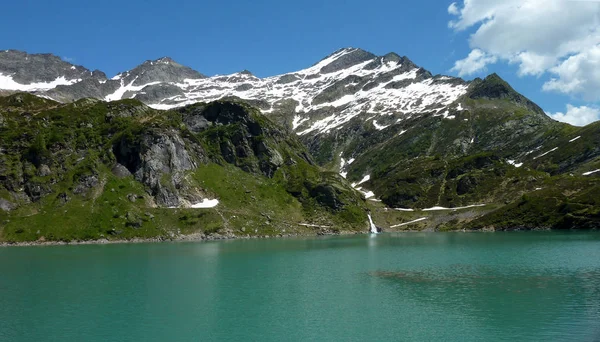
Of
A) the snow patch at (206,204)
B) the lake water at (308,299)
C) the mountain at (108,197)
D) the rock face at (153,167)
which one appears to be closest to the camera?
the lake water at (308,299)

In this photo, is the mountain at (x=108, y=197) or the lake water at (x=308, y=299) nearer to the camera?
the lake water at (x=308, y=299)

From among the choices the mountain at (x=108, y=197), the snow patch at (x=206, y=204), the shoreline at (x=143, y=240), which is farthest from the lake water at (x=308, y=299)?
the snow patch at (x=206, y=204)

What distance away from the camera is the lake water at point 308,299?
4319cm

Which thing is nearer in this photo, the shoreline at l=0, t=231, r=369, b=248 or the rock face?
the shoreline at l=0, t=231, r=369, b=248

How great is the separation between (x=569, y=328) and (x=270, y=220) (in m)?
152

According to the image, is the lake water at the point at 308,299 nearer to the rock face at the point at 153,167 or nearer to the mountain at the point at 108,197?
the mountain at the point at 108,197

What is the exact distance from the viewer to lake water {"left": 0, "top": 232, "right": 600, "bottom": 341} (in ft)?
142

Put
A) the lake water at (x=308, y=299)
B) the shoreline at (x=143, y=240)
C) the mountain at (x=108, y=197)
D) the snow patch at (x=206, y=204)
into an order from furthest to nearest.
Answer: the snow patch at (x=206, y=204)
the mountain at (x=108, y=197)
the shoreline at (x=143, y=240)
the lake water at (x=308, y=299)

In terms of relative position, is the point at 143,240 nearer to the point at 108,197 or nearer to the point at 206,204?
the point at 108,197

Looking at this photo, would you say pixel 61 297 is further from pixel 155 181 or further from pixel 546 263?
pixel 155 181

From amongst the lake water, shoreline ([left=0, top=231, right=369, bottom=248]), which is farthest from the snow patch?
the lake water

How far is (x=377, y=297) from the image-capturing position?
57.6 metres

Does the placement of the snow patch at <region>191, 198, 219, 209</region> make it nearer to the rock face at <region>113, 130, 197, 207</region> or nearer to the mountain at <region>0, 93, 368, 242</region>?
the mountain at <region>0, 93, 368, 242</region>

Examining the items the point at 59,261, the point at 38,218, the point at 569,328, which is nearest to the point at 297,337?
the point at 569,328
